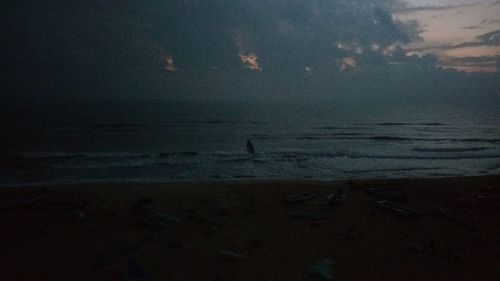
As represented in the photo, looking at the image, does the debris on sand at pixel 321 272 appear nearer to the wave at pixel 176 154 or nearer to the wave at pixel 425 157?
the wave at pixel 425 157

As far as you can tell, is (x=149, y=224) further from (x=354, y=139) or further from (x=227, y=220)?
(x=354, y=139)

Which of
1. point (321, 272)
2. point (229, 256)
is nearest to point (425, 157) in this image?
point (321, 272)

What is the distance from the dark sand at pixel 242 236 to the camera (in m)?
8.88

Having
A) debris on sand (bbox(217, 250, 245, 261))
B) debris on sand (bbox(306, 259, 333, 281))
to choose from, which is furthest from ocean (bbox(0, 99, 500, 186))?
debris on sand (bbox(306, 259, 333, 281))

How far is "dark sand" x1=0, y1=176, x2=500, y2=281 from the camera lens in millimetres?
8875

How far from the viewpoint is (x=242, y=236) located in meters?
10.8

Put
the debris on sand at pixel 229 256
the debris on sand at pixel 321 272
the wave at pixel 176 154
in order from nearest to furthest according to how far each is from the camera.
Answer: the debris on sand at pixel 321 272 → the debris on sand at pixel 229 256 → the wave at pixel 176 154

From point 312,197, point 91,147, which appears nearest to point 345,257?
point 312,197

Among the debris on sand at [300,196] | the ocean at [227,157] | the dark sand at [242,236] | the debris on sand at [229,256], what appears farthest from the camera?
the ocean at [227,157]

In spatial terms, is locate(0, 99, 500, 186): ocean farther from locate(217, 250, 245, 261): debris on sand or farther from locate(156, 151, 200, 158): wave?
locate(217, 250, 245, 261): debris on sand

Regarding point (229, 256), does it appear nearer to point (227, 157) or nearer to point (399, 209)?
point (399, 209)

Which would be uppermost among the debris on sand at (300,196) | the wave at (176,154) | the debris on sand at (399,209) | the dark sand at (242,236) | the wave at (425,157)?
the debris on sand at (399,209)

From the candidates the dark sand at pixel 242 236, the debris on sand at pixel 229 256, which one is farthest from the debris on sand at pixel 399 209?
the debris on sand at pixel 229 256

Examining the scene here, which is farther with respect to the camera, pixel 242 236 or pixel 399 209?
pixel 399 209
